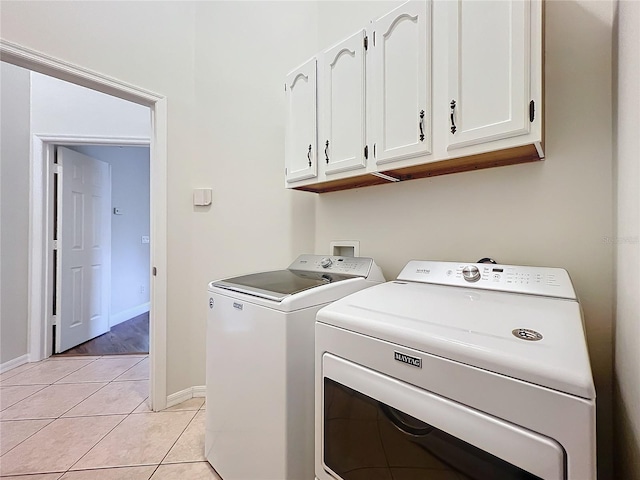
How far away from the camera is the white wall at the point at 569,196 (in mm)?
1037

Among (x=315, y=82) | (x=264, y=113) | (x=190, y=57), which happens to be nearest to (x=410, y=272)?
(x=315, y=82)

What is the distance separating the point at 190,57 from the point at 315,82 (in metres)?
1.11

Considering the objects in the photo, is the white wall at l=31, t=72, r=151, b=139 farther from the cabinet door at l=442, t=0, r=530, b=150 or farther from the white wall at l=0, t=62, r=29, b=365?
the cabinet door at l=442, t=0, r=530, b=150

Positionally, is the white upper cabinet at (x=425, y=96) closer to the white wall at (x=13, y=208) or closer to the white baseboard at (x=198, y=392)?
the white baseboard at (x=198, y=392)

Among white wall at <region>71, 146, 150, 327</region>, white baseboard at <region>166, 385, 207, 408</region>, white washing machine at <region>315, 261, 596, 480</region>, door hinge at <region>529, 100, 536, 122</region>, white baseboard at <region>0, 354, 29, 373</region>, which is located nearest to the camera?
white washing machine at <region>315, 261, 596, 480</region>

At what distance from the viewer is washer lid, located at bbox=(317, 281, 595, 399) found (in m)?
0.52

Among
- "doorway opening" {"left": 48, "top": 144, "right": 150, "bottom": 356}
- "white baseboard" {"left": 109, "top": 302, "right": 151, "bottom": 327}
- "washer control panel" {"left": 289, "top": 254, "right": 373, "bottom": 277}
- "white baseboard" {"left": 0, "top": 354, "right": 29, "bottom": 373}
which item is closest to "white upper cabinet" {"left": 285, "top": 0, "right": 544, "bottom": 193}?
"washer control panel" {"left": 289, "top": 254, "right": 373, "bottom": 277}

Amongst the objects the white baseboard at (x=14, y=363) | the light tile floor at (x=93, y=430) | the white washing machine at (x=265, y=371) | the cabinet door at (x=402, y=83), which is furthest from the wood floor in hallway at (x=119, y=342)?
the cabinet door at (x=402, y=83)

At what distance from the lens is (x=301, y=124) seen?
5.49 feet

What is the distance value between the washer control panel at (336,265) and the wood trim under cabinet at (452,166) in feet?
1.45

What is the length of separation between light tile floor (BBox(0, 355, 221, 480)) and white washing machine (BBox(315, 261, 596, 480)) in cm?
101

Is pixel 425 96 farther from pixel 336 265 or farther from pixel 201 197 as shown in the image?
pixel 201 197

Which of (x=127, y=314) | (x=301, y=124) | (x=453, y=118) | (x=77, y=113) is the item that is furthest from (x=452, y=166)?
(x=127, y=314)

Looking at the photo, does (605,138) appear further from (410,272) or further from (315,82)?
(315,82)
